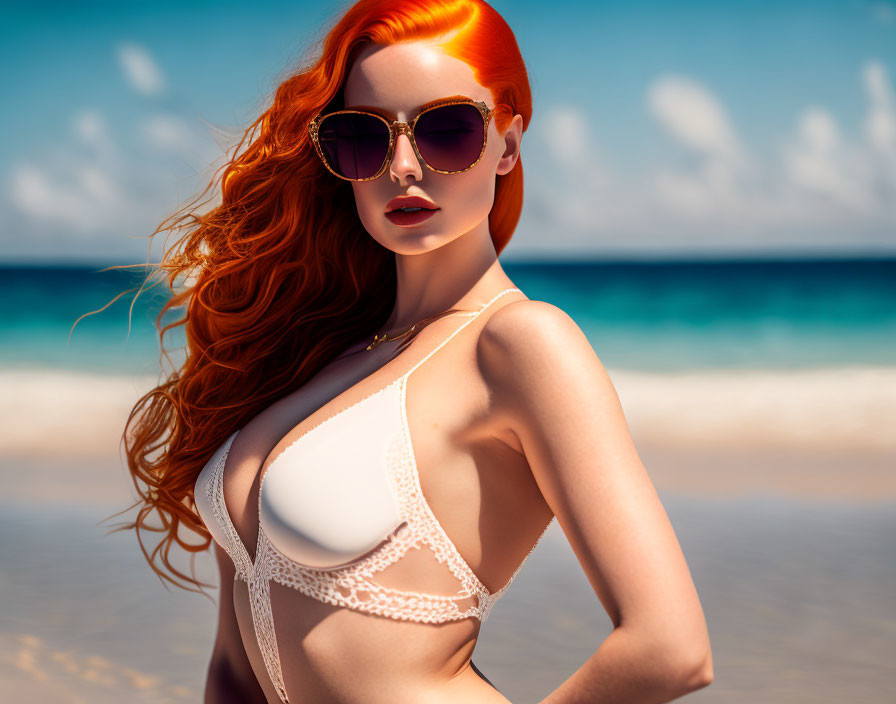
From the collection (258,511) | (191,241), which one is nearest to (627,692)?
(258,511)

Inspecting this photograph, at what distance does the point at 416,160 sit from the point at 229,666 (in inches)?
44.9

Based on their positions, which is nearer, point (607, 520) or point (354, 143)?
point (607, 520)

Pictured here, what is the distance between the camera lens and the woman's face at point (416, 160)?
5.20ft

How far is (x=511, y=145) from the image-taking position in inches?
69.5

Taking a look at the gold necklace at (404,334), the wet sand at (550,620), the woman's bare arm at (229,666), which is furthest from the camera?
the wet sand at (550,620)

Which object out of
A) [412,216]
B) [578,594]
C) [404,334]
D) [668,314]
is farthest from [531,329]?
[668,314]

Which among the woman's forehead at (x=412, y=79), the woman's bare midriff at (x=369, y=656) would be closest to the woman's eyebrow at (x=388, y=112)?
the woman's forehead at (x=412, y=79)

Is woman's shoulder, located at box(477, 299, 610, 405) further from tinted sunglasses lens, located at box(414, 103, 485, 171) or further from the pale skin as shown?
tinted sunglasses lens, located at box(414, 103, 485, 171)

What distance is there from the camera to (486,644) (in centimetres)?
407

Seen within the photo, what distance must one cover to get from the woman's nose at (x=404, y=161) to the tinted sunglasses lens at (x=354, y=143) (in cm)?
3

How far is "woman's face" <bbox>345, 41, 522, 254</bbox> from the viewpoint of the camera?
1.58 meters

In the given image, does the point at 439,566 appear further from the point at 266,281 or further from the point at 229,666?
the point at 266,281

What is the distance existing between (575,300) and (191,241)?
23481mm

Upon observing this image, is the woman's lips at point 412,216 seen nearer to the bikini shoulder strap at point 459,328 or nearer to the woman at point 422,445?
the woman at point 422,445
